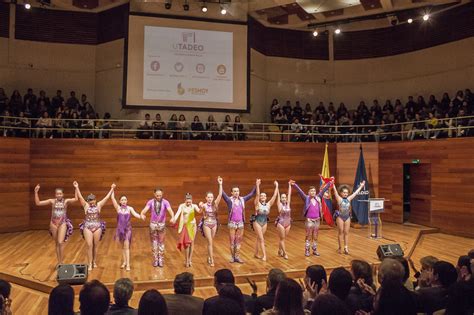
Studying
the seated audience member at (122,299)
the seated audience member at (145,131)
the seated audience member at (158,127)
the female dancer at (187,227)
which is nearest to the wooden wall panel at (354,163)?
the seated audience member at (158,127)

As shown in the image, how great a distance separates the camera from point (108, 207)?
12812 mm

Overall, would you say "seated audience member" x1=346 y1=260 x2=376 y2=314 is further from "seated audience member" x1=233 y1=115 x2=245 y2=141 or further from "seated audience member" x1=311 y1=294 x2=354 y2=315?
"seated audience member" x1=233 y1=115 x2=245 y2=141

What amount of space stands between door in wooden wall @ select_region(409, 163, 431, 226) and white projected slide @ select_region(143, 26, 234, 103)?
22.1 ft

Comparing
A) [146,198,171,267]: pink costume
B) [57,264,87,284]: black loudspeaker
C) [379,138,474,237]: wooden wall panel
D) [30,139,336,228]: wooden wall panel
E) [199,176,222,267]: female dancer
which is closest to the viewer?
[57,264,87,284]: black loudspeaker

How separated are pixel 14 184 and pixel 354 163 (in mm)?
10786

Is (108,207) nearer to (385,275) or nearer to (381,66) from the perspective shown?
(385,275)

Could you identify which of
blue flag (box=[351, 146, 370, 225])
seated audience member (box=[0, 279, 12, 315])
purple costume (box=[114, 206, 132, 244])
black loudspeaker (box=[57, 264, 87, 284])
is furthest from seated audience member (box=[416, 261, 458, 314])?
blue flag (box=[351, 146, 370, 225])

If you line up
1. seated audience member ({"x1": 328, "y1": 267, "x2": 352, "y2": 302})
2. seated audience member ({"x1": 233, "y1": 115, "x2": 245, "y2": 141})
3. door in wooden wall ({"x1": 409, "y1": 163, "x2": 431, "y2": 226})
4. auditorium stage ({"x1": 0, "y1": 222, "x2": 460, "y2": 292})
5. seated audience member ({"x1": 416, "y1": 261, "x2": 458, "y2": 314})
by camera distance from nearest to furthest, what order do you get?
seated audience member ({"x1": 328, "y1": 267, "x2": 352, "y2": 302})
seated audience member ({"x1": 416, "y1": 261, "x2": 458, "y2": 314})
auditorium stage ({"x1": 0, "y1": 222, "x2": 460, "y2": 292})
door in wooden wall ({"x1": 409, "y1": 163, "x2": 431, "y2": 226})
seated audience member ({"x1": 233, "y1": 115, "x2": 245, "y2": 141})

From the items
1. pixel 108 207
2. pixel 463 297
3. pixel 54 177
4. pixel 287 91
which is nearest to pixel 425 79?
pixel 287 91

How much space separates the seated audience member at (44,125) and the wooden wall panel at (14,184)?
0.48m

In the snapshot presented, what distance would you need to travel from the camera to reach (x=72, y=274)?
622 centimetres

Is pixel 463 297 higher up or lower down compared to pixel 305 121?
lower down

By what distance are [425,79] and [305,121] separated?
17.2 ft

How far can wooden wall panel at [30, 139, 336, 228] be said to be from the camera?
12422mm
